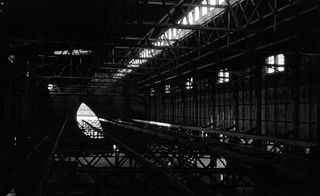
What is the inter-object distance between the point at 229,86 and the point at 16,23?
56.6 ft

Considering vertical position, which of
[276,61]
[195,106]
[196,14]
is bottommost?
[195,106]

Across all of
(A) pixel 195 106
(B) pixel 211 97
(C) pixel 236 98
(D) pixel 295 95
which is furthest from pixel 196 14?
(A) pixel 195 106

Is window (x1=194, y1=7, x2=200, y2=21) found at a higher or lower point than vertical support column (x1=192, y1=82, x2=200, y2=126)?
higher

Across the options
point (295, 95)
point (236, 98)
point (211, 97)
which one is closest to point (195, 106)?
point (211, 97)

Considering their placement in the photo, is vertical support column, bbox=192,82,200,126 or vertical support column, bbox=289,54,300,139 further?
vertical support column, bbox=192,82,200,126

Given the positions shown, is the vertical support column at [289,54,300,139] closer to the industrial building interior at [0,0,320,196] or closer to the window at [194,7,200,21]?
the industrial building interior at [0,0,320,196]

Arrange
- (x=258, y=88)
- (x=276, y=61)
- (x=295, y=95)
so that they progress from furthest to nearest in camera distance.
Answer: (x=276, y=61) < (x=258, y=88) < (x=295, y=95)

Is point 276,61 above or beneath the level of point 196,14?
beneath

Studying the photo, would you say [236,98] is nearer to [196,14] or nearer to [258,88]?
[258,88]

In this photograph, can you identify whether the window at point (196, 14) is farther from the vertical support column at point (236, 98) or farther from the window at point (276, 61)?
the vertical support column at point (236, 98)

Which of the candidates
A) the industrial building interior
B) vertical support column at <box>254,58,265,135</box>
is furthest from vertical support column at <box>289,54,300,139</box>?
vertical support column at <box>254,58,265,135</box>

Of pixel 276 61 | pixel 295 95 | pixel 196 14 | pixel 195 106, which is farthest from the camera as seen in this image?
pixel 195 106

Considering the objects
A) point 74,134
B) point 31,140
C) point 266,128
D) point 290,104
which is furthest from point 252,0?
point 74,134

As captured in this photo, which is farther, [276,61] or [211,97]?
[211,97]
